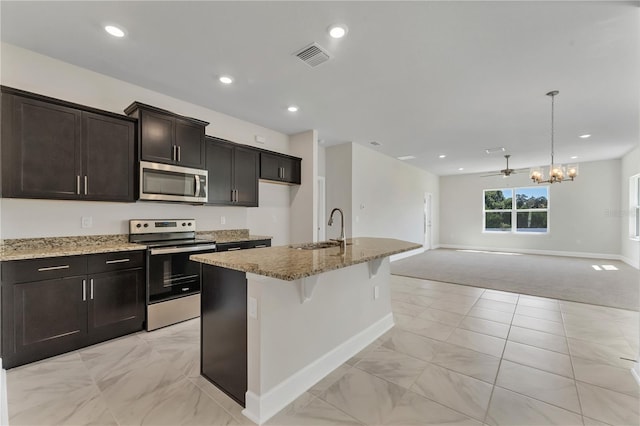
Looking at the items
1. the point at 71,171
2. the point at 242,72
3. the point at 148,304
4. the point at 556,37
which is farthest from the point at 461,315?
the point at 71,171

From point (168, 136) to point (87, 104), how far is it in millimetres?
799

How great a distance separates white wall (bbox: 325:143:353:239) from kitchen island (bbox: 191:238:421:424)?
349 cm

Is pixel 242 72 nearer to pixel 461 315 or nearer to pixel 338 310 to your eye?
pixel 338 310

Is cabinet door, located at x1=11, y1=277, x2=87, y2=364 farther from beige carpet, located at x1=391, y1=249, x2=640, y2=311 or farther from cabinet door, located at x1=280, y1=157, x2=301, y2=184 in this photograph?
beige carpet, located at x1=391, y1=249, x2=640, y2=311

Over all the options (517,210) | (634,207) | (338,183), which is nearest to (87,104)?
(338,183)

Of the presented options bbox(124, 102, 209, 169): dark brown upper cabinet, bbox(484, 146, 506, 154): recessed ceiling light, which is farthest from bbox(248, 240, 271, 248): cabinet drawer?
bbox(484, 146, 506, 154): recessed ceiling light

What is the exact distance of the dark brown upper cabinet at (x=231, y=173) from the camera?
3.84 meters

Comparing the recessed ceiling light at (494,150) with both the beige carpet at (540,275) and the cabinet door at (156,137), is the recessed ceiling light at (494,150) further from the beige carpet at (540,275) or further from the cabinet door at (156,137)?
the cabinet door at (156,137)

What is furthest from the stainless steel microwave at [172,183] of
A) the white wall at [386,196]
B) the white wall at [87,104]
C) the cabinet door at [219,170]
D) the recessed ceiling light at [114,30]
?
the white wall at [386,196]

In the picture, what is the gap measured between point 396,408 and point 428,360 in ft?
2.44

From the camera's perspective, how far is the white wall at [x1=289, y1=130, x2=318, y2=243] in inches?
198

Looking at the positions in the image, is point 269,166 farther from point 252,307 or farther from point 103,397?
point 103,397

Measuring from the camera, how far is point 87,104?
2.97 m

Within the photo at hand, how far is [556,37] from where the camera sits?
2.38 meters
